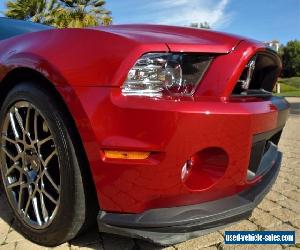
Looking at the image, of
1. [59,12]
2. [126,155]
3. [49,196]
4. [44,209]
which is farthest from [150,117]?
[59,12]

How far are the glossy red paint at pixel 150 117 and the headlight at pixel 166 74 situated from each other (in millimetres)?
40

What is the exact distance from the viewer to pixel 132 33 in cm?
210

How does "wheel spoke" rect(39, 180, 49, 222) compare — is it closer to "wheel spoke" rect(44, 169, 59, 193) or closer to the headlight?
"wheel spoke" rect(44, 169, 59, 193)

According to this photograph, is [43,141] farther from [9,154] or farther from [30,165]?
[9,154]

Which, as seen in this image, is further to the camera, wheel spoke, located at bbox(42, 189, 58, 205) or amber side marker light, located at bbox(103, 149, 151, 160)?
wheel spoke, located at bbox(42, 189, 58, 205)

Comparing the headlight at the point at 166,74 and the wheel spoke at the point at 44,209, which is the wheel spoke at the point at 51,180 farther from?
the headlight at the point at 166,74

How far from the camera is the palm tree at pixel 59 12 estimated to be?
2147 centimetres

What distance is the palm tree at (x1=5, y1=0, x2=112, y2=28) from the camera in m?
21.5

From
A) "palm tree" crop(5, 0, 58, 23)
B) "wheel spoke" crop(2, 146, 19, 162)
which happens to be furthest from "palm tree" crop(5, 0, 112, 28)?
"wheel spoke" crop(2, 146, 19, 162)

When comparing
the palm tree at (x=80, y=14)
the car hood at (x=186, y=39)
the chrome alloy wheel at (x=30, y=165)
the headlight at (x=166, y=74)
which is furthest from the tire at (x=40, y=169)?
the palm tree at (x=80, y=14)

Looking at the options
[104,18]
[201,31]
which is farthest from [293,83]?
[201,31]

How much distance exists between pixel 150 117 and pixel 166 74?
0.29 meters

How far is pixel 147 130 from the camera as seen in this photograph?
1.83m

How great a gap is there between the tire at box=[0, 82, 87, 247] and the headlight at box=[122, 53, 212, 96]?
47 centimetres
